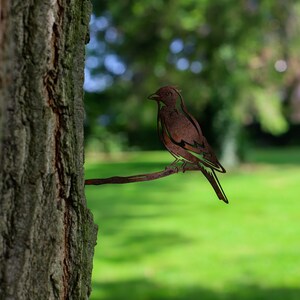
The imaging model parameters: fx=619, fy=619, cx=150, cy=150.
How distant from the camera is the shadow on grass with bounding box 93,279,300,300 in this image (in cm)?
451

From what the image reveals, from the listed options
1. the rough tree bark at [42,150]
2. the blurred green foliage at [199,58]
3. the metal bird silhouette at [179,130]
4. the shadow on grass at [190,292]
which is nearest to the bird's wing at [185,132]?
the metal bird silhouette at [179,130]

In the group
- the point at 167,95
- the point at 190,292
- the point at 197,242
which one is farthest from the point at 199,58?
the point at 167,95

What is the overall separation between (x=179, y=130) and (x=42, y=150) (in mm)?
426

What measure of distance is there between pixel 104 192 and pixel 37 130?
1014 centimetres

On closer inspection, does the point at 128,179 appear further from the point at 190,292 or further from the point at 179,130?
the point at 190,292

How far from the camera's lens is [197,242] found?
254 inches

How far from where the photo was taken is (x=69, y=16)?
3.99 feet

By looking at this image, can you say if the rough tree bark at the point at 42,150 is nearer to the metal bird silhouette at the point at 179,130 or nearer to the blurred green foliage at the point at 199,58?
the metal bird silhouette at the point at 179,130

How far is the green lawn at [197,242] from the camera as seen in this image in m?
4.77

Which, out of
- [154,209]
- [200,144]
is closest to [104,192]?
[154,209]

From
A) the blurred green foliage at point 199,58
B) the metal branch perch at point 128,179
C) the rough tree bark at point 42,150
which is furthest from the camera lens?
the blurred green foliage at point 199,58

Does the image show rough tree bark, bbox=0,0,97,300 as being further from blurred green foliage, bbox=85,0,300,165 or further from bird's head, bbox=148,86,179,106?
blurred green foliage, bbox=85,0,300,165

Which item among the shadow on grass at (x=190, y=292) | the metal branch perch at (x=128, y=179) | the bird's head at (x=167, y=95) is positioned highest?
the bird's head at (x=167, y=95)

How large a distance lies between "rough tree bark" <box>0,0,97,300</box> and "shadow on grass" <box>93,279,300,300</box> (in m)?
3.38
